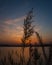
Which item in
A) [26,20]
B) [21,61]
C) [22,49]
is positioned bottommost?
[21,61]

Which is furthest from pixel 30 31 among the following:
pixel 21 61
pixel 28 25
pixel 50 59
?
pixel 50 59

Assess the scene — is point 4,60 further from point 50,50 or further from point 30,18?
point 50,50

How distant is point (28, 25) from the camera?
239cm

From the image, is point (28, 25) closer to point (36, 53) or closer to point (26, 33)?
point (26, 33)

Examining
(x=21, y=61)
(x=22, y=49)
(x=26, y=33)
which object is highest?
(x=26, y=33)

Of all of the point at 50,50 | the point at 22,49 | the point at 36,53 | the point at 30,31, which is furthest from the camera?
the point at 22,49

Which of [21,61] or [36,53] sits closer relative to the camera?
[36,53]

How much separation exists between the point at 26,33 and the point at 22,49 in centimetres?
96

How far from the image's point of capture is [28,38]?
2527 millimetres

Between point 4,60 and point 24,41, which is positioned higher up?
point 24,41

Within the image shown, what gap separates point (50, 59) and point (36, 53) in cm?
46

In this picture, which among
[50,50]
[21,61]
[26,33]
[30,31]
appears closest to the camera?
[50,50]

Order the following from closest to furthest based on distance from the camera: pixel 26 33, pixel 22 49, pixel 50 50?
pixel 50 50
pixel 26 33
pixel 22 49

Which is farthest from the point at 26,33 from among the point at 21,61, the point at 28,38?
the point at 21,61
